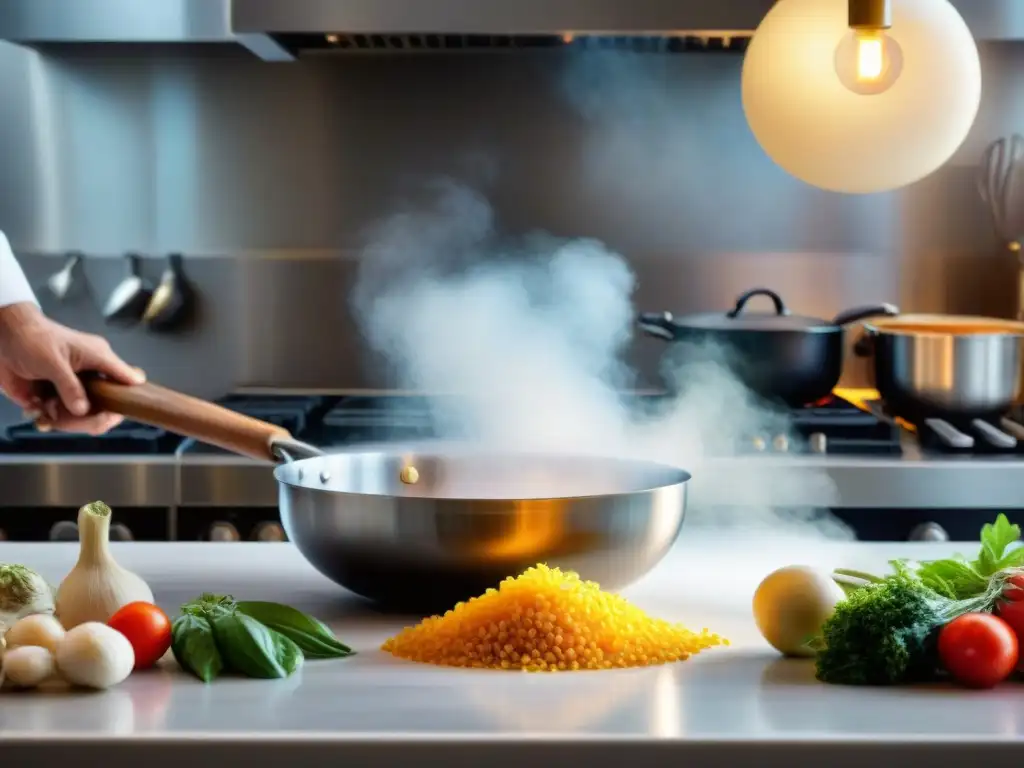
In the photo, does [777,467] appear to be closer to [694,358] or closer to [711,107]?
[694,358]

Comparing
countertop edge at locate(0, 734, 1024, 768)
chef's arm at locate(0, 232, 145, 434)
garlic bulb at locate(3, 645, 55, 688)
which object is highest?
chef's arm at locate(0, 232, 145, 434)

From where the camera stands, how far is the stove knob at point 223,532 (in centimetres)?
246

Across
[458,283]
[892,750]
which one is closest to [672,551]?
[892,750]

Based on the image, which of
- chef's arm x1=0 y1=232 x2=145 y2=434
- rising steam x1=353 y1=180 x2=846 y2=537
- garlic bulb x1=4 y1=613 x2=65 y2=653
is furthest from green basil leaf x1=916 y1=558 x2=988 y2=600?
rising steam x1=353 y1=180 x2=846 y2=537

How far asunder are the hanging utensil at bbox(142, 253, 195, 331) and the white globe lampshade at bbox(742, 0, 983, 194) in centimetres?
201

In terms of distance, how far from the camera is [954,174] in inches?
123

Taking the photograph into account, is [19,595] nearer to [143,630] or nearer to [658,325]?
[143,630]

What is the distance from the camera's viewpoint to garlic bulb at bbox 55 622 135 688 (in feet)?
3.61

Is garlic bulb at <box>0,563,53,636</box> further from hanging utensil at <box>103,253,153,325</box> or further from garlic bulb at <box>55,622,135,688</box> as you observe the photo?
hanging utensil at <box>103,253,153,325</box>

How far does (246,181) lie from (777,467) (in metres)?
1.40

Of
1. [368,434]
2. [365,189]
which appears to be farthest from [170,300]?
[368,434]

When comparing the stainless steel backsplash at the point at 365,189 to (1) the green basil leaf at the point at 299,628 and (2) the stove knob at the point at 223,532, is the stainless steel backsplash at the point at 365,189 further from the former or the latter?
(1) the green basil leaf at the point at 299,628

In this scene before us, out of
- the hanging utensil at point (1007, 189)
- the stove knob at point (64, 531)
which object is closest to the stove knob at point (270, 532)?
the stove knob at point (64, 531)

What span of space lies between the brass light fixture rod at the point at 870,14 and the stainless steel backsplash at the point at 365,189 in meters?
1.88
